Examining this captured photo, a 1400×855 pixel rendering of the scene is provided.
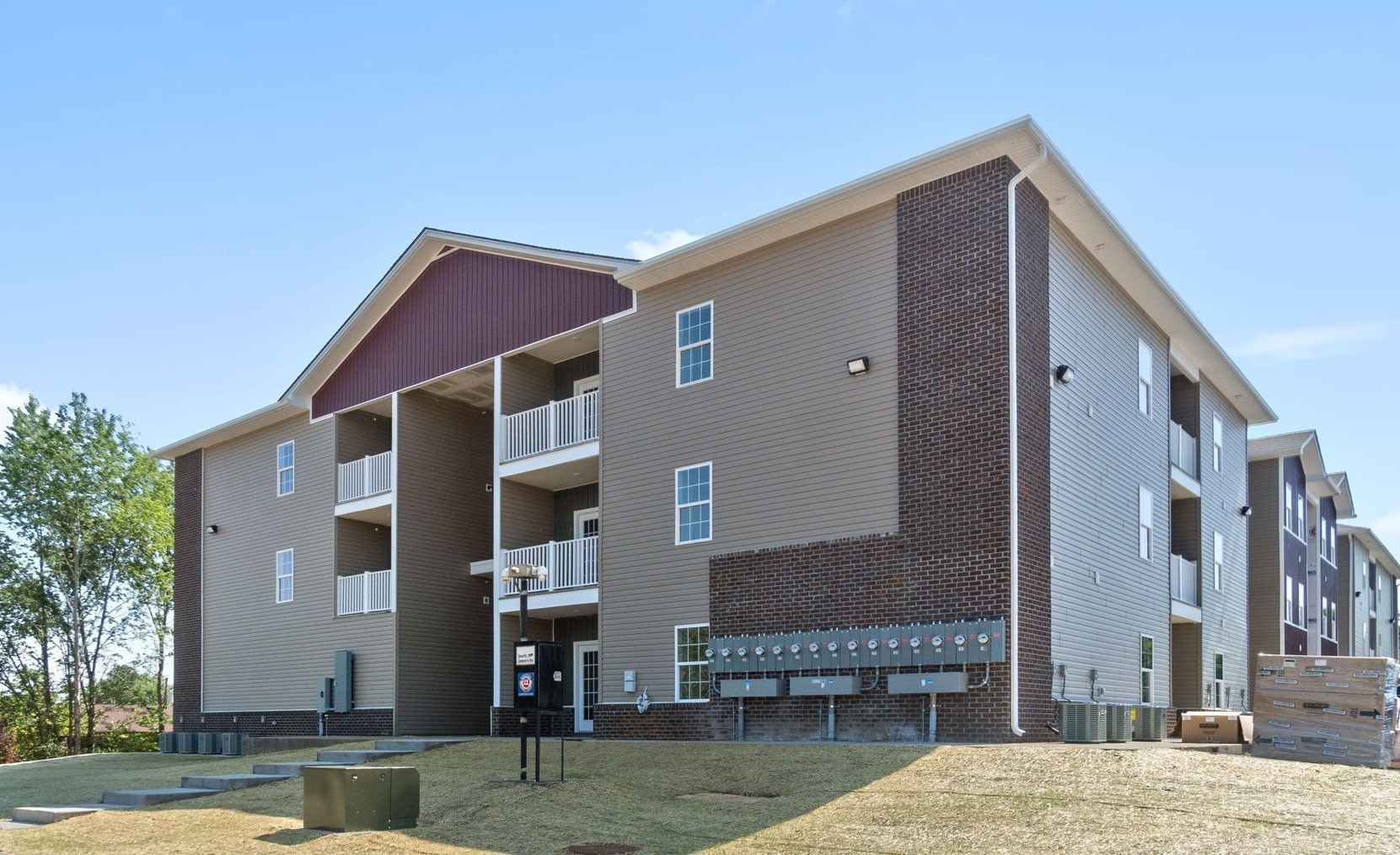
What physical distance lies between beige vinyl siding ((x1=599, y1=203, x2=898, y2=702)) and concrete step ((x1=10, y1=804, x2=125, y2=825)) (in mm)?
8465

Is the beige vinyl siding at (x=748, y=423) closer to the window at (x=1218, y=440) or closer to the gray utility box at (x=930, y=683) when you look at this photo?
the gray utility box at (x=930, y=683)

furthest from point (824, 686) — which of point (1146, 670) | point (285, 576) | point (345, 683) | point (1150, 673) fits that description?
point (285, 576)

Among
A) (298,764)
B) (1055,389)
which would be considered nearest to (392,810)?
(298,764)

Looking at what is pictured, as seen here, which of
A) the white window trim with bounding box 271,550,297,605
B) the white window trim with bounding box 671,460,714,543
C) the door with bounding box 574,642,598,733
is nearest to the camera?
the white window trim with bounding box 671,460,714,543

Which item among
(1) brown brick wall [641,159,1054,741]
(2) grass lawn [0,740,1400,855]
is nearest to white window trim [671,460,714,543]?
(1) brown brick wall [641,159,1054,741]

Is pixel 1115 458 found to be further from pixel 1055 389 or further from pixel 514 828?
pixel 514 828

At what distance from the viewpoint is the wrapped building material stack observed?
15609 mm

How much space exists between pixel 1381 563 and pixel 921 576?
45409 mm

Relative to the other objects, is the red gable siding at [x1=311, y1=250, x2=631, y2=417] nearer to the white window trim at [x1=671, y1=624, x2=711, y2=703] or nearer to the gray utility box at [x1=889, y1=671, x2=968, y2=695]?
the white window trim at [x1=671, y1=624, x2=711, y2=703]

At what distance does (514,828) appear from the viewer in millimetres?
13805

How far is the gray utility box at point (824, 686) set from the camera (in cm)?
1869

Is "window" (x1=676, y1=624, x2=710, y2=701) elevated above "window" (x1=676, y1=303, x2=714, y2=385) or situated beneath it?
situated beneath

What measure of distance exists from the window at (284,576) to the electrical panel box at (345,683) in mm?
3376

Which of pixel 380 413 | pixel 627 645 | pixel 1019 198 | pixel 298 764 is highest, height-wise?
pixel 1019 198
